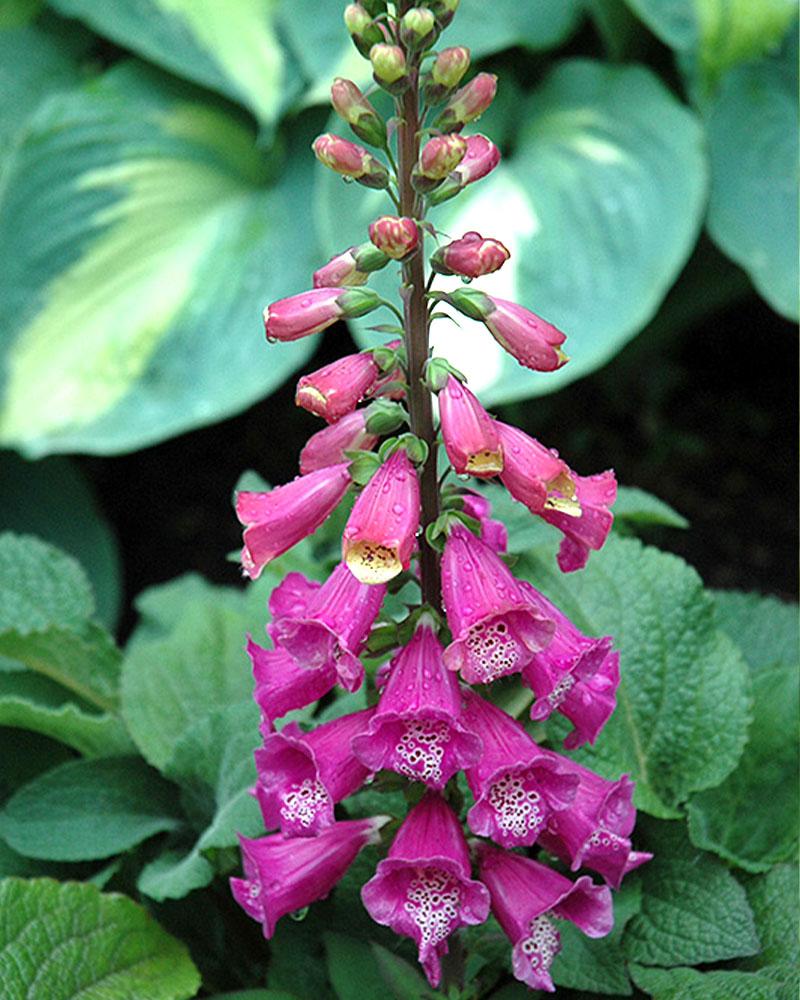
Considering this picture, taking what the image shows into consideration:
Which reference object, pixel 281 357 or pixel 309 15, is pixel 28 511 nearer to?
pixel 281 357

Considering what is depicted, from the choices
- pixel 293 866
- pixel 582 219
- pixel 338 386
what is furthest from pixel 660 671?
pixel 582 219

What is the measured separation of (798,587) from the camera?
9.07 feet

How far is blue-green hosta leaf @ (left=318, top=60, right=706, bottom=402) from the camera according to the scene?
234cm

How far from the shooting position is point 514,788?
111cm

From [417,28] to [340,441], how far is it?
334 millimetres

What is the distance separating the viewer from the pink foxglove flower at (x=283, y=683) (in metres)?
1.17

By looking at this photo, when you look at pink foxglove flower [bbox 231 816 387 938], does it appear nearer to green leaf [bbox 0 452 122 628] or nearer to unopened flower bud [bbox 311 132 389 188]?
unopened flower bud [bbox 311 132 389 188]

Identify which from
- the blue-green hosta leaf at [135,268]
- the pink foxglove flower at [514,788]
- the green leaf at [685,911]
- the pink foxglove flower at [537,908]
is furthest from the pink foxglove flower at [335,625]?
the blue-green hosta leaf at [135,268]

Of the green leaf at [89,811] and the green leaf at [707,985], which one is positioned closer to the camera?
the green leaf at [707,985]

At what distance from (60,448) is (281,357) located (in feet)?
1.45

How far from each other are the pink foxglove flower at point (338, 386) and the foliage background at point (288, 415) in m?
0.43

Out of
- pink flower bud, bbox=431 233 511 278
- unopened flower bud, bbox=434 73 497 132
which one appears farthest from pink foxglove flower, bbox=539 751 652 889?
unopened flower bud, bbox=434 73 497 132

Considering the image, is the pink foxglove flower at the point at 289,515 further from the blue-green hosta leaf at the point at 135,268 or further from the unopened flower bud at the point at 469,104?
the blue-green hosta leaf at the point at 135,268

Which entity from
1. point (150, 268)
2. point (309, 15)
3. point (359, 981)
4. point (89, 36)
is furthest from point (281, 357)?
point (359, 981)
